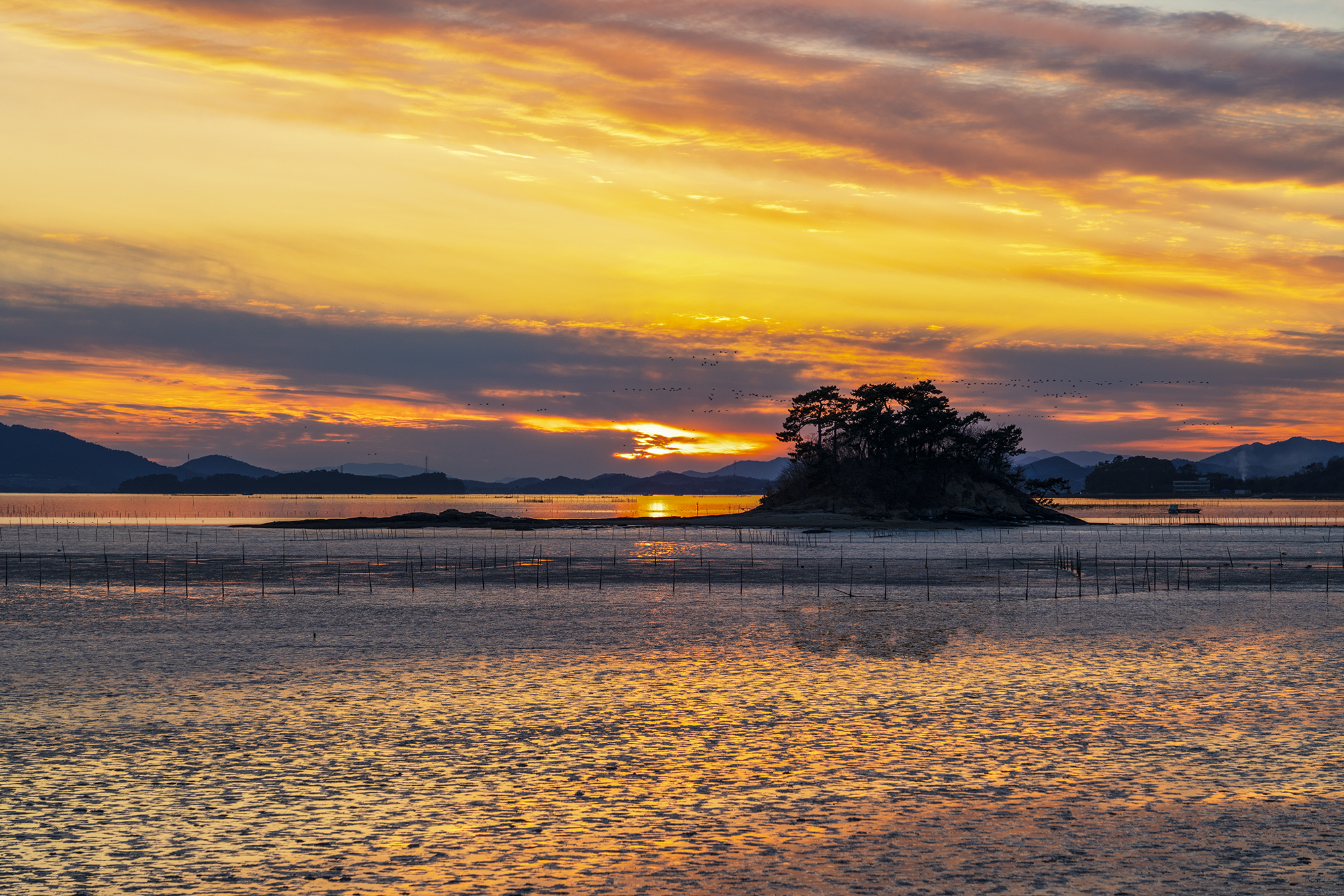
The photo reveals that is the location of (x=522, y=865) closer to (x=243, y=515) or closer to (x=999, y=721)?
(x=999, y=721)

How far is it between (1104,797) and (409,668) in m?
17.6

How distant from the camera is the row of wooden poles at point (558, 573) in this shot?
170 feet

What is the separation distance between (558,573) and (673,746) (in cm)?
4164

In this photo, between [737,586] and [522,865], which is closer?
[522,865]

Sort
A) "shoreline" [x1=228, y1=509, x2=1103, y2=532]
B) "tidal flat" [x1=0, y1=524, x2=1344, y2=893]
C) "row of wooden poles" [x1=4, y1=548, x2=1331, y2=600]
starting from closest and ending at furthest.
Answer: "tidal flat" [x1=0, y1=524, x2=1344, y2=893]
"row of wooden poles" [x1=4, y1=548, x2=1331, y2=600]
"shoreline" [x1=228, y1=509, x2=1103, y2=532]

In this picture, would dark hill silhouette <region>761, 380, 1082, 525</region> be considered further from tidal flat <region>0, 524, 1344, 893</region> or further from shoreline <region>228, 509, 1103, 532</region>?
tidal flat <region>0, 524, 1344, 893</region>

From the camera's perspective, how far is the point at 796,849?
13445mm

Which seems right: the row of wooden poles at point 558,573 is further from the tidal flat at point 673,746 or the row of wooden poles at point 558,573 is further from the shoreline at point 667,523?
the shoreline at point 667,523

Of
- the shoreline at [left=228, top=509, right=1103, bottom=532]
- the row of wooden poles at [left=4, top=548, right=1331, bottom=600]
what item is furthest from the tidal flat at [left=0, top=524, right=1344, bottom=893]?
the shoreline at [left=228, top=509, right=1103, bottom=532]

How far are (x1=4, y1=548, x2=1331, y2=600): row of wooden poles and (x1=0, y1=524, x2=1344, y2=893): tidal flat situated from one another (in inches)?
290

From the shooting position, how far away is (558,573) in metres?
60.1

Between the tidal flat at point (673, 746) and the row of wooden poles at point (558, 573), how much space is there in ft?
24.2

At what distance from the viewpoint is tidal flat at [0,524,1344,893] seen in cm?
1290

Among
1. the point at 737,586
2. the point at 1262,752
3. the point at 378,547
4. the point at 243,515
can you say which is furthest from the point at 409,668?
the point at 243,515
